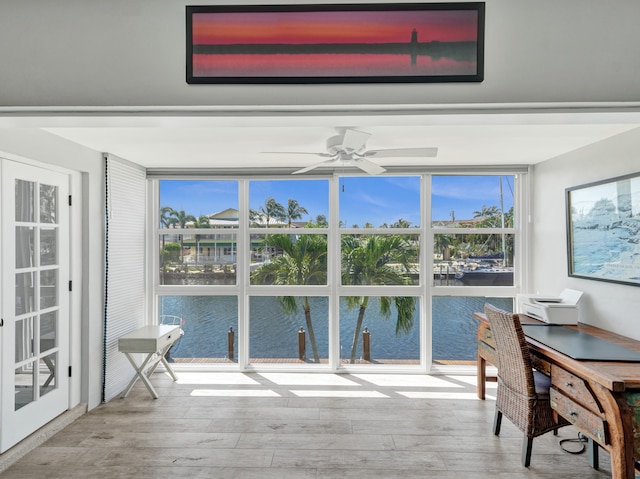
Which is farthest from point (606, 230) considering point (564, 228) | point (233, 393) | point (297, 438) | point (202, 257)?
point (202, 257)

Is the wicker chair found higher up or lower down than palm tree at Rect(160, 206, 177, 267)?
lower down

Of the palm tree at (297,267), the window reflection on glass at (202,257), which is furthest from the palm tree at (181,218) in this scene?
the palm tree at (297,267)

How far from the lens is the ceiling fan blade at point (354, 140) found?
2609mm

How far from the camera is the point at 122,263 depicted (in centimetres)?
409

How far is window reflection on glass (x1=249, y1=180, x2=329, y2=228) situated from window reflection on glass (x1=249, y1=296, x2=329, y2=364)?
0.89 metres

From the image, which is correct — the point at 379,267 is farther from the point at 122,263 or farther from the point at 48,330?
the point at 48,330

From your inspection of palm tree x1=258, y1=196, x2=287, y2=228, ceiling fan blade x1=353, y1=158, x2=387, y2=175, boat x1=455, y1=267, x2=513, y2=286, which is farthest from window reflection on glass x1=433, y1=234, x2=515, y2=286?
palm tree x1=258, y1=196, x2=287, y2=228

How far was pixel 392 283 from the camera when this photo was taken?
4.62 metres

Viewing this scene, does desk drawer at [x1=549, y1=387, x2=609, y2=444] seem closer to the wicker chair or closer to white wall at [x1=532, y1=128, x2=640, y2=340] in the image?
the wicker chair

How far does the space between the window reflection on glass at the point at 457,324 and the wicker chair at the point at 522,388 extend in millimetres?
→ 1652

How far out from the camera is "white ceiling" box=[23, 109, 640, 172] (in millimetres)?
1688

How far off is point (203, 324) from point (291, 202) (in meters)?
1.73

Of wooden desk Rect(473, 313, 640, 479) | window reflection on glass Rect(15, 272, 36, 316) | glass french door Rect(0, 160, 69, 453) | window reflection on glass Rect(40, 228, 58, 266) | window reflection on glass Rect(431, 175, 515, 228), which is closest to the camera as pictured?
wooden desk Rect(473, 313, 640, 479)

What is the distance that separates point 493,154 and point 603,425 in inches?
99.3
